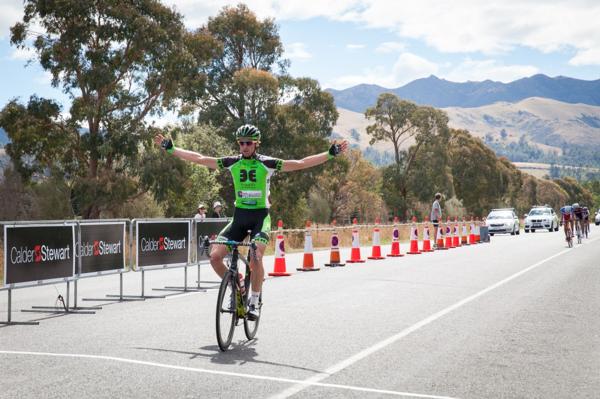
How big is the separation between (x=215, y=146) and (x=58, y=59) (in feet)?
51.6

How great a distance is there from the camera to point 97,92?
4038cm

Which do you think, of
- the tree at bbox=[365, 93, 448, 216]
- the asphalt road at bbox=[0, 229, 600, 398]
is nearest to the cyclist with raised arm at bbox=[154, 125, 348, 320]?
the asphalt road at bbox=[0, 229, 600, 398]

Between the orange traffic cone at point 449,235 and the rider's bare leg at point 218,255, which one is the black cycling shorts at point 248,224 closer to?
the rider's bare leg at point 218,255

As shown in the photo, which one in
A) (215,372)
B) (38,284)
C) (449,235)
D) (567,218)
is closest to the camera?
(215,372)

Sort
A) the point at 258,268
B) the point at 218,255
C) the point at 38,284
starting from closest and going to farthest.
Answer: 1. the point at 218,255
2. the point at 258,268
3. the point at 38,284

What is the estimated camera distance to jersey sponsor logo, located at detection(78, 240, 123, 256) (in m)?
11.6

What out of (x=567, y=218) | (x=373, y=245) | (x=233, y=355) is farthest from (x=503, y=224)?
(x=233, y=355)

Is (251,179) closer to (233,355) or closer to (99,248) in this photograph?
(233,355)

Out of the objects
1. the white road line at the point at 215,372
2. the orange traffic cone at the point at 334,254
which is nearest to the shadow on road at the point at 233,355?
the white road line at the point at 215,372

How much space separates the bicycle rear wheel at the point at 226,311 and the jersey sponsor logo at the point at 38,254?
340 centimetres

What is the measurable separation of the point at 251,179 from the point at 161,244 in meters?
5.66

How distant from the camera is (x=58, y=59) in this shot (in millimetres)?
38406

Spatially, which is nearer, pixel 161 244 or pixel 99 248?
pixel 99 248

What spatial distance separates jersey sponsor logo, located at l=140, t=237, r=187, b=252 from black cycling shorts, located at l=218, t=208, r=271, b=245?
16.4 feet
